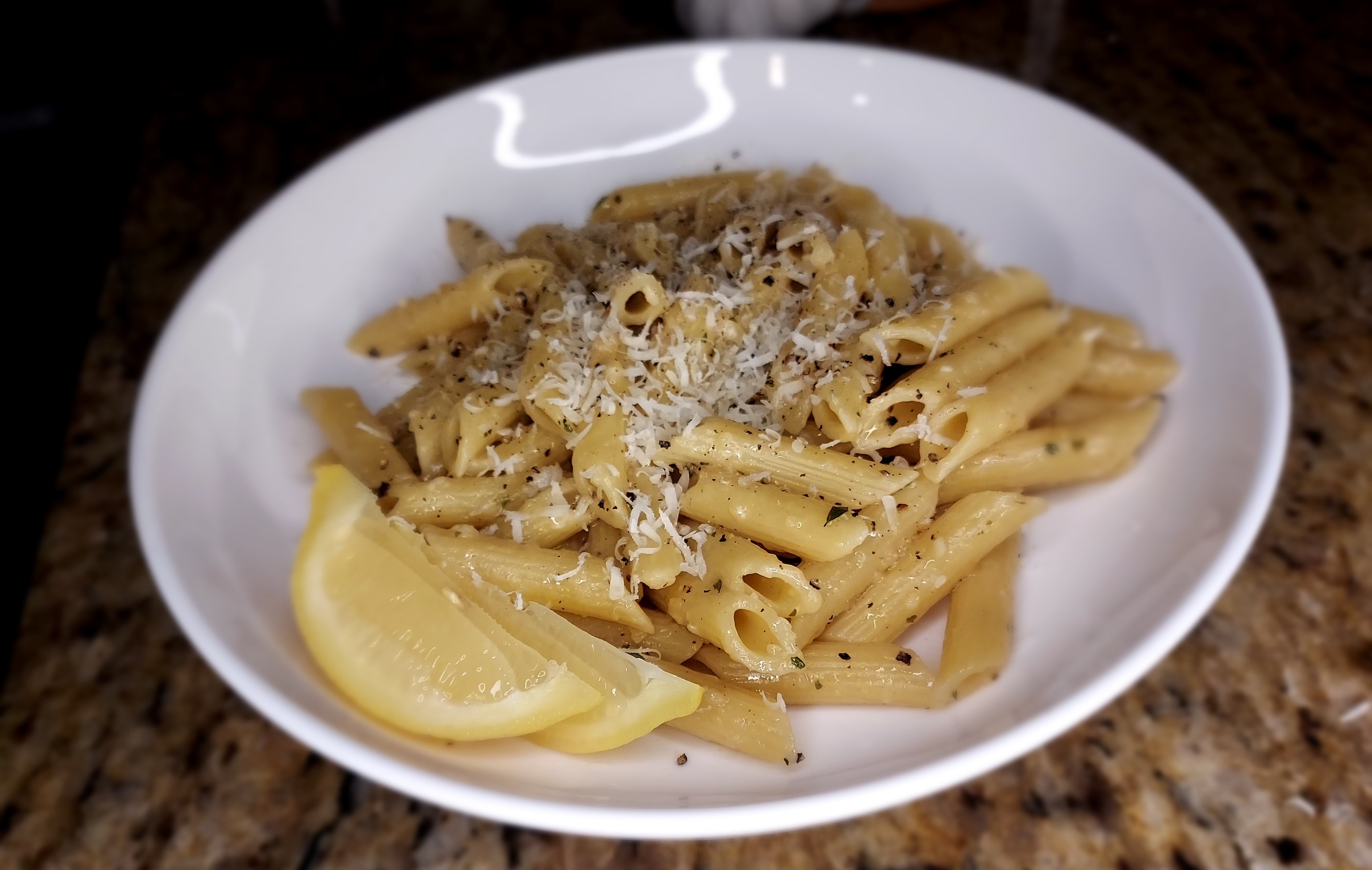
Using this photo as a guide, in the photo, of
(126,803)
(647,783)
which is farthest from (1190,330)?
(126,803)

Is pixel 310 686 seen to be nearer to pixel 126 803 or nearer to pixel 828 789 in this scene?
pixel 126 803

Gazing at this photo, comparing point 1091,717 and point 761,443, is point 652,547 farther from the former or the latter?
point 1091,717

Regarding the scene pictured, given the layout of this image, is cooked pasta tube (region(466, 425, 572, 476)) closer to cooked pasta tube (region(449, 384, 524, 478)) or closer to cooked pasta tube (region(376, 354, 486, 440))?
cooked pasta tube (region(449, 384, 524, 478))

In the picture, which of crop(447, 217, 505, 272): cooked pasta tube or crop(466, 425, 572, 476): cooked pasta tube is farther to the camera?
crop(447, 217, 505, 272): cooked pasta tube

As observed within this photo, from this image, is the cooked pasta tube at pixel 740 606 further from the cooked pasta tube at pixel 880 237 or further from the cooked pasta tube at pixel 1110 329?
the cooked pasta tube at pixel 1110 329

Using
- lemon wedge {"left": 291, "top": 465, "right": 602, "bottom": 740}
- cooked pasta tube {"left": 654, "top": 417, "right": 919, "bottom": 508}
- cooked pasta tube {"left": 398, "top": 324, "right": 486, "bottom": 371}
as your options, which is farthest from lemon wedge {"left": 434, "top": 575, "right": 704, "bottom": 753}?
cooked pasta tube {"left": 398, "top": 324, "right": 486, "bottom": 371}

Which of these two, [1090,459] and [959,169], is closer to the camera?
[1090,459]
